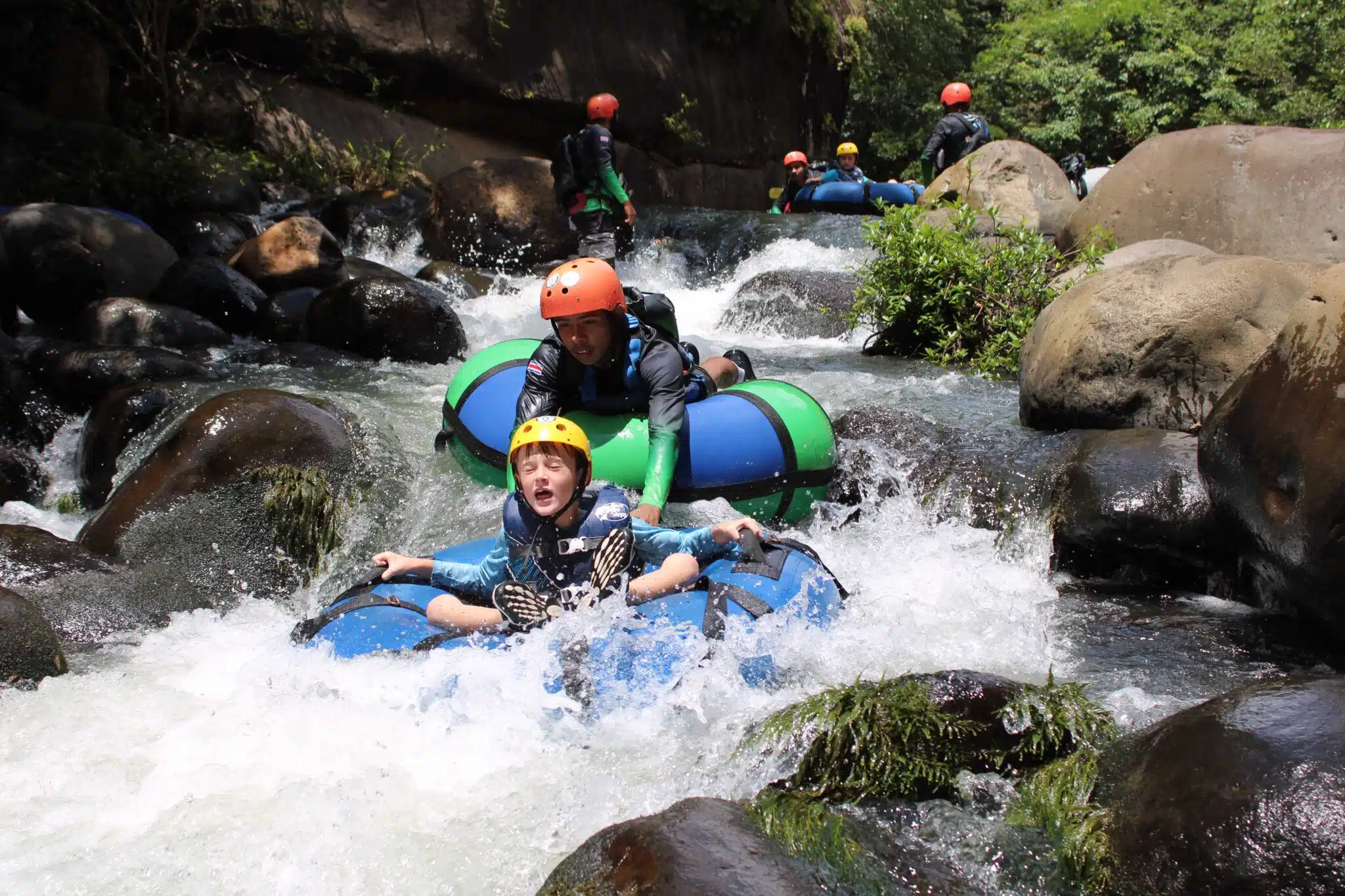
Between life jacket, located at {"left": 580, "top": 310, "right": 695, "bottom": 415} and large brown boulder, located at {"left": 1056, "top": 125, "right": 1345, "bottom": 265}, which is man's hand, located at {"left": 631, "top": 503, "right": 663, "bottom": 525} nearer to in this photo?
life jacket, located at {"left": 580, "top": 310, "right": 695, "bottom": 415}

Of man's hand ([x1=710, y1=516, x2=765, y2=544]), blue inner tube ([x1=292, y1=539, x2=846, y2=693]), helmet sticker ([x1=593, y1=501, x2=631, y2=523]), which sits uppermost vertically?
helmet sticker ([x1=593, y1=501, x2=631, y2=523])

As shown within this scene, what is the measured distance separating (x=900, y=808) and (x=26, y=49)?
473 inches

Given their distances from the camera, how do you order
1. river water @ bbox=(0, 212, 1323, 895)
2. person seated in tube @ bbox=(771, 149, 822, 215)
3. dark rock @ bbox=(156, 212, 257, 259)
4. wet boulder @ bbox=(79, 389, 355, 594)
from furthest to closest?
1. person seated in tube @ bbox=(771, 149, 822, 215)
2. dark rock @ bbox=(156, 212, 257, 259)
3. wet boulder @ bbox=(79, 389, 355, 594)
4. river water @ bbox=(0, 212, 1323, 895)

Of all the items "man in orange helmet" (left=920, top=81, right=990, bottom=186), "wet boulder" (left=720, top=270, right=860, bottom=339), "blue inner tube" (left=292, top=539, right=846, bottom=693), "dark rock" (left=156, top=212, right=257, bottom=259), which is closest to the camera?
"blue inner tube" (left=292, top=539, right=846, bottom=693)

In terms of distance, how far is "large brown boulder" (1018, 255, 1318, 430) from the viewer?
582 cm

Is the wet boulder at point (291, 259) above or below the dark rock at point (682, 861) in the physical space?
above

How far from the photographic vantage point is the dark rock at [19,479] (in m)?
6.61

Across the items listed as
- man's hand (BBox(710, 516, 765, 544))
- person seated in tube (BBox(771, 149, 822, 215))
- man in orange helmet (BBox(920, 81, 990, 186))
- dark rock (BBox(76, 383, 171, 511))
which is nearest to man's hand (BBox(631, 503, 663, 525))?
man's hand (BBox(710, 516, 765, 544))

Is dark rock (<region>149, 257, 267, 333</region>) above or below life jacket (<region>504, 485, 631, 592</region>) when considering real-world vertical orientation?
above

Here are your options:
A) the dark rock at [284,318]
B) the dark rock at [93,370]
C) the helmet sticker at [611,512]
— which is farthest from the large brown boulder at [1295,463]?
the dark rock at [284,318]

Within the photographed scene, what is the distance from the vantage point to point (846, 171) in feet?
52.5

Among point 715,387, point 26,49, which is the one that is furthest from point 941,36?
point 715,387

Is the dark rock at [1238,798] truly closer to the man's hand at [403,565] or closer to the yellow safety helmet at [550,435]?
the yellow safety helmet at [550,435]

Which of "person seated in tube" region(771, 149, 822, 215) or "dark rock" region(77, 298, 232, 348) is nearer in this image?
"dark rock" region(77, 298, 232, 348)
